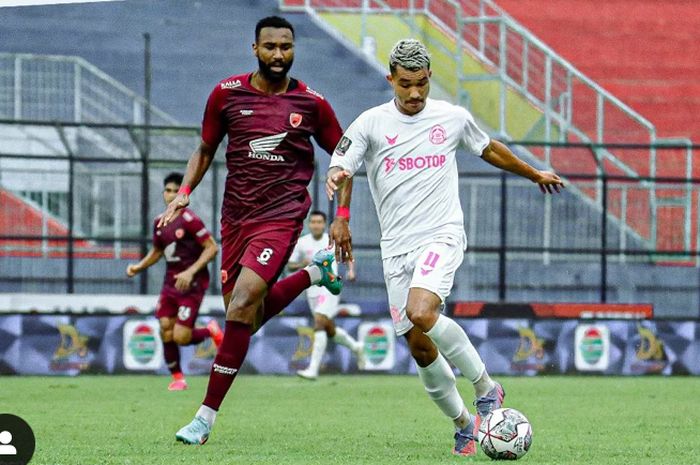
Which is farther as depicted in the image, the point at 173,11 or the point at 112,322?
the point at 173,11

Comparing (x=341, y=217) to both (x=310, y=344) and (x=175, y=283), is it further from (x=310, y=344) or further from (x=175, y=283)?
(x=310, y=344)

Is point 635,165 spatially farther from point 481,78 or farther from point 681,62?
point 681,62

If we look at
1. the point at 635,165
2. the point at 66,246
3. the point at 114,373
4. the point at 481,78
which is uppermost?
the point at 481,78

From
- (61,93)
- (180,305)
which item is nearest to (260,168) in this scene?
(180,305)

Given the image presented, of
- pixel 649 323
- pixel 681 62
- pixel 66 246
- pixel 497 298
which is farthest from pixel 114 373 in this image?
pixel 681 62

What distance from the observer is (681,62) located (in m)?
→ 29.1

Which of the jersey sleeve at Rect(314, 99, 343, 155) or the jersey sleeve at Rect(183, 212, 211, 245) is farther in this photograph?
the jersey sleeve at Rect(183, 212, 211, 245)

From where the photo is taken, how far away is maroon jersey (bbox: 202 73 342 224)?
9234mm

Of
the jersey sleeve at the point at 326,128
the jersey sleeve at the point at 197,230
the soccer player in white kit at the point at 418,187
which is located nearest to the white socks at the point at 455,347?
the soccer player in white kit at the point at 418,187

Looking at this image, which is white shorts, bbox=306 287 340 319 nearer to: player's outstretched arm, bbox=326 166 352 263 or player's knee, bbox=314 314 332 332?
player's knee, bbox=314 314 332 332

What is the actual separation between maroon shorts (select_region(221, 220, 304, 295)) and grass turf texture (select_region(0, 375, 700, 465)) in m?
1.06

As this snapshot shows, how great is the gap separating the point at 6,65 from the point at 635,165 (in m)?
9.82

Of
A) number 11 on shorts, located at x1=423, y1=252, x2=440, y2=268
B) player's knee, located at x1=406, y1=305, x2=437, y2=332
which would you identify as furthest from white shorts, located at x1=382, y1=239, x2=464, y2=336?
player's knee, located at x1=406, y1=305, x2=437, y2=332

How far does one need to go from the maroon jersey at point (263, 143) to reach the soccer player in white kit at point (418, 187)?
73cm
